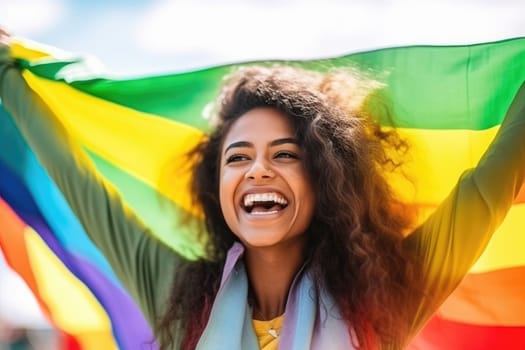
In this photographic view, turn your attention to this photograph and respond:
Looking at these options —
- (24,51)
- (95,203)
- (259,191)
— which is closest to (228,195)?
(259,191)

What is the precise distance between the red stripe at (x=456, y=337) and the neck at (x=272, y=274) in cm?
45

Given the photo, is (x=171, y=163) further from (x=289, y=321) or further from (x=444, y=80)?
(x=444, y=80)

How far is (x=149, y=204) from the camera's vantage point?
3312 mm

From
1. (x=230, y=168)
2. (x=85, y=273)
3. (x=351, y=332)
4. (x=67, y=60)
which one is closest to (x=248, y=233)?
(x=230, y=168)

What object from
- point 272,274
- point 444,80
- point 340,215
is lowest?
point 272,274

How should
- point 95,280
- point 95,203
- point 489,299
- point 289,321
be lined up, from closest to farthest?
point 289,321
point 489,299
point 95,203
point 95,280

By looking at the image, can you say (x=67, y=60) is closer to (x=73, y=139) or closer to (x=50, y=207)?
(x=73, y=139)

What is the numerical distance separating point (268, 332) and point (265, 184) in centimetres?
41

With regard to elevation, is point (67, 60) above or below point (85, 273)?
above

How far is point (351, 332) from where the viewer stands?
2658 millimetres

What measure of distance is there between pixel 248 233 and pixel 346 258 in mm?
313

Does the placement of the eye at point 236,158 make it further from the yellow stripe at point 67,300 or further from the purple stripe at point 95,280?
the yellow stripe at point 67,300

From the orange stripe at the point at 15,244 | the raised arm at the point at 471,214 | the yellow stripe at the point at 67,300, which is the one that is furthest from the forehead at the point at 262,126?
the orange stripe at the point at 15,244

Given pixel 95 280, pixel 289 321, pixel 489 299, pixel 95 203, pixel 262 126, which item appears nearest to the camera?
pixel 289 321
